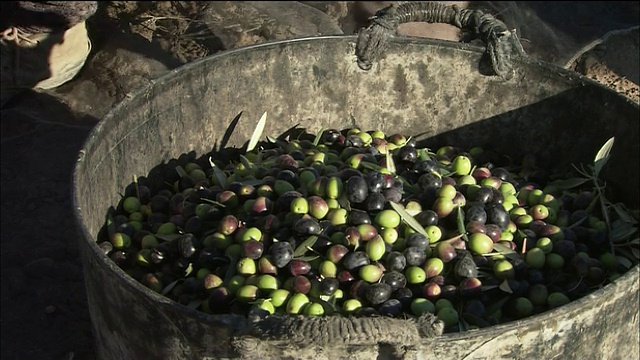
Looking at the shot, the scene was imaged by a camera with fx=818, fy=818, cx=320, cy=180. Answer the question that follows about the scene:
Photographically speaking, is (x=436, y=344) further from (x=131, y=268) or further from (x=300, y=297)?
(x=131, y=268)

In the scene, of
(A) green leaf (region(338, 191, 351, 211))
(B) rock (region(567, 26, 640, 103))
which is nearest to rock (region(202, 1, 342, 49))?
(B) rock (region(567, 26, 640, 103))

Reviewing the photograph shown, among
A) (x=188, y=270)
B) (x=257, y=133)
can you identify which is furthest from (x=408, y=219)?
(x=257, y=133)

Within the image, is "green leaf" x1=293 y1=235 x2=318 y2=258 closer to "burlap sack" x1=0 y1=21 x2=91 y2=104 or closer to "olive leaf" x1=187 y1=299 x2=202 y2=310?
"olive leaf" x1=187 y1=299 x2=202 y2=310

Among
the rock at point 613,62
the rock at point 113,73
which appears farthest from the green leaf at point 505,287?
the rock at point 613,62

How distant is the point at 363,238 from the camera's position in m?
2.74

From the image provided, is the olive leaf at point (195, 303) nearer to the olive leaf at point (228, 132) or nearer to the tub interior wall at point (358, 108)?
the tub interior wall at point (358, 108)

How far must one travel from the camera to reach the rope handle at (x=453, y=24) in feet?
11.1

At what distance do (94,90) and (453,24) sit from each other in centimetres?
272

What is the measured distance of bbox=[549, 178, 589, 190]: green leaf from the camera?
3.29 m

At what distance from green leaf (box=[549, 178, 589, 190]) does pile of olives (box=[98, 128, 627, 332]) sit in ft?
→ 0.05

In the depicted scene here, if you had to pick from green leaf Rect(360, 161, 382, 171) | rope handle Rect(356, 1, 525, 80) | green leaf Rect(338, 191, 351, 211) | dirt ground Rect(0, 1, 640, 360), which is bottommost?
dirt ground Rect(0, 1, 640, 360)

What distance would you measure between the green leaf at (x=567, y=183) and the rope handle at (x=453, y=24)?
19.3 inches

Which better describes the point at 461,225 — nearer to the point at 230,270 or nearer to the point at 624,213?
the point at 624,213

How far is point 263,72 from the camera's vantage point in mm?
3502
